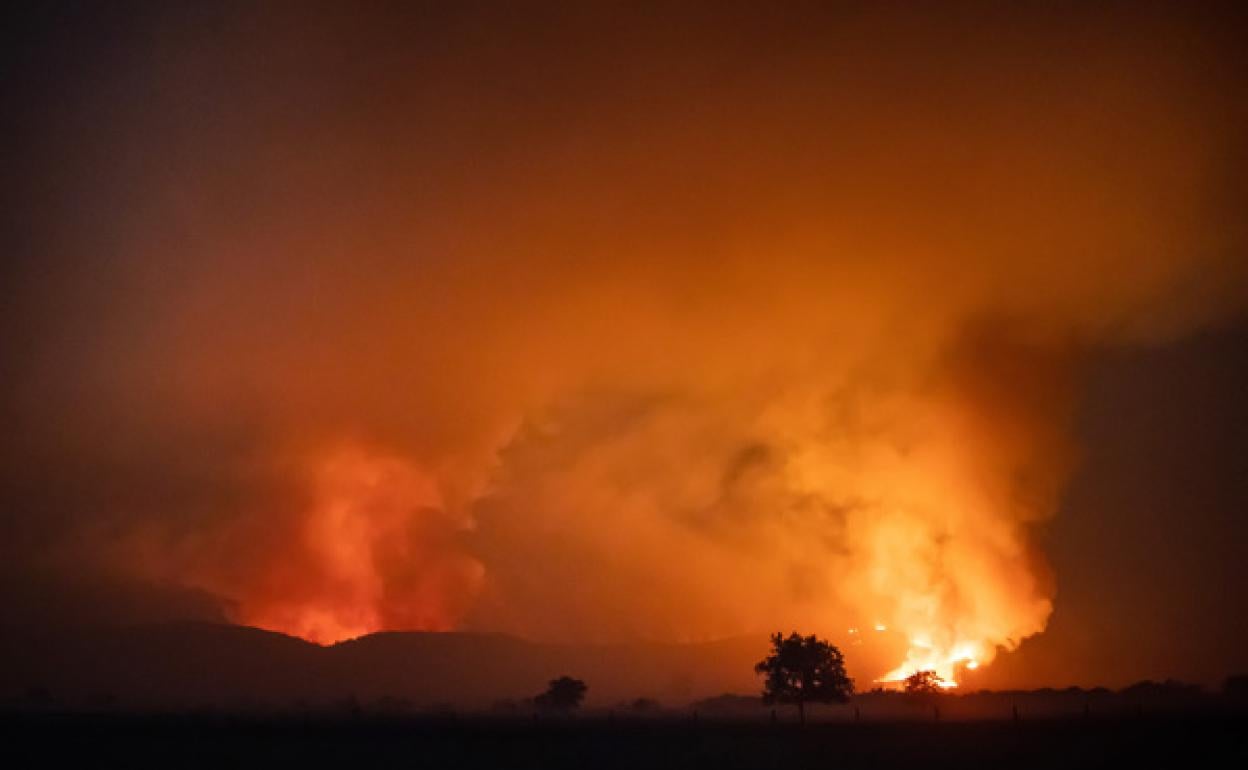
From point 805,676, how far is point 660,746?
26.7 m

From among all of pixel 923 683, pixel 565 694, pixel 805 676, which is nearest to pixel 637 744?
pixel 805 676

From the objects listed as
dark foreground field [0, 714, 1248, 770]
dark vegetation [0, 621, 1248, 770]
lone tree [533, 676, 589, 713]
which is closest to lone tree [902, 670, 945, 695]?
lone tree [533, 676, 589, 713]

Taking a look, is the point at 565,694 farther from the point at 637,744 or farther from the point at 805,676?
the point at 637,744

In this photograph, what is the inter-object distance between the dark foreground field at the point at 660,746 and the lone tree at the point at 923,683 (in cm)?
5534

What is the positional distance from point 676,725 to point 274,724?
30.5 m

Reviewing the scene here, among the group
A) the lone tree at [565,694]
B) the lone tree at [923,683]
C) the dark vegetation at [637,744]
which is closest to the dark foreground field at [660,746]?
the dark vegetation at [637,744]

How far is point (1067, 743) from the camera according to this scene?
5528 cm

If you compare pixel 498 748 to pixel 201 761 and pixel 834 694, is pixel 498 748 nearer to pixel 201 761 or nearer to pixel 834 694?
pixel 201 761

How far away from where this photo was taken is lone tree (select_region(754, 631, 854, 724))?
266 feet

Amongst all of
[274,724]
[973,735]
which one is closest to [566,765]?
[973,735]

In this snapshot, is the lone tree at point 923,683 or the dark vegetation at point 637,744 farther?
the lone tree at point 923,683

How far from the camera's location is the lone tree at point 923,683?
397 feet

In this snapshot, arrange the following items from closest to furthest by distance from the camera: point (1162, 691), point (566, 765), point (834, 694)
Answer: point (566, 765) → point (834, 694) → point (1162, 691)

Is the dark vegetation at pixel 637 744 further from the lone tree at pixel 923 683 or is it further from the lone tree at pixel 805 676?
the lone tree at pixel 923 683
